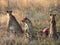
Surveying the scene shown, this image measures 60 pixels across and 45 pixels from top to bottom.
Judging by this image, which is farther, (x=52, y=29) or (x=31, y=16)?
(x=31, y=16)

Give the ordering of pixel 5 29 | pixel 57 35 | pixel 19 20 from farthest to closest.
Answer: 1. pixel 19 20
2. pixel 5 29
3. pixel 57 35

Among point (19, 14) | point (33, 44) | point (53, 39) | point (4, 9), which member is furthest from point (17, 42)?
point (4, 9)

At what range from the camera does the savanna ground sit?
36.7 ft

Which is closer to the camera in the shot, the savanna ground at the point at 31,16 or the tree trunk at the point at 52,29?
the savanna ground at the point at 31,16

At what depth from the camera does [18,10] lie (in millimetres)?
14445

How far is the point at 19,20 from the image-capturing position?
44.0 feet

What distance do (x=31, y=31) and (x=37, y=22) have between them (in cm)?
108

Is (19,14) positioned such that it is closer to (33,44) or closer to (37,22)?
(37,22)

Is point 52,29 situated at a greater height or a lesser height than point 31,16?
lesser

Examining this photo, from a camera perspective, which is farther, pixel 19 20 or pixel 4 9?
pixel 4 9

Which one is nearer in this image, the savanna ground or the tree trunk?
the savanna ground

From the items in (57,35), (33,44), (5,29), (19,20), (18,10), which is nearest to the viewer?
(33,44)

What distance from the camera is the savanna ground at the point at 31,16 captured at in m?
11.2

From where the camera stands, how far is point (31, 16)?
13680mm
